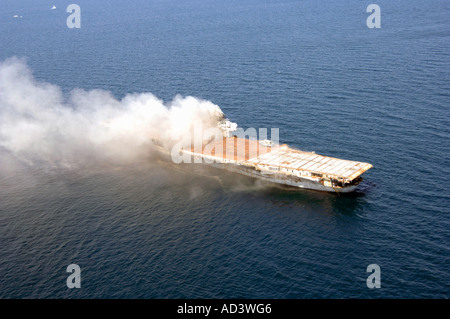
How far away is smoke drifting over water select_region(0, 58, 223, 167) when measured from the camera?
525 ft

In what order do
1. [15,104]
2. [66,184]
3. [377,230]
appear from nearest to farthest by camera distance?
[377,230] < [66,184] < [15,104]

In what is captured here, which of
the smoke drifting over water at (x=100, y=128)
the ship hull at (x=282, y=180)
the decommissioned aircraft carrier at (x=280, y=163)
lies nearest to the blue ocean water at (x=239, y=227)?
the ship hull at (x=282, y=180)

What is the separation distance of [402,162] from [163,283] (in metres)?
82.8

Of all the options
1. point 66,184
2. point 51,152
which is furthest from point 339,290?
point 51,152

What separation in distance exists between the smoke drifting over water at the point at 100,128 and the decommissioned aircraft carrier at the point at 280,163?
12.0 metres

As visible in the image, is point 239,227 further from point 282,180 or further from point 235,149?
point 235,149

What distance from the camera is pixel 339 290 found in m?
92.5

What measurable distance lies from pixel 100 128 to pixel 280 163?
2911 inches

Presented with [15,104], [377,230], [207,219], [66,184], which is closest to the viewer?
[377,230]

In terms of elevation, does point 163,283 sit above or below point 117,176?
below

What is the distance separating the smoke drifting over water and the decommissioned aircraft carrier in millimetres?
12021

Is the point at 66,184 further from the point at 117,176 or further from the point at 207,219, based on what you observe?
the point at 207,219

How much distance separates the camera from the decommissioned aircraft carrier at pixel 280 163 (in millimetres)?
127288

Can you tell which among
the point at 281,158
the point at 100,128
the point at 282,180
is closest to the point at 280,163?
the point at 281,158
